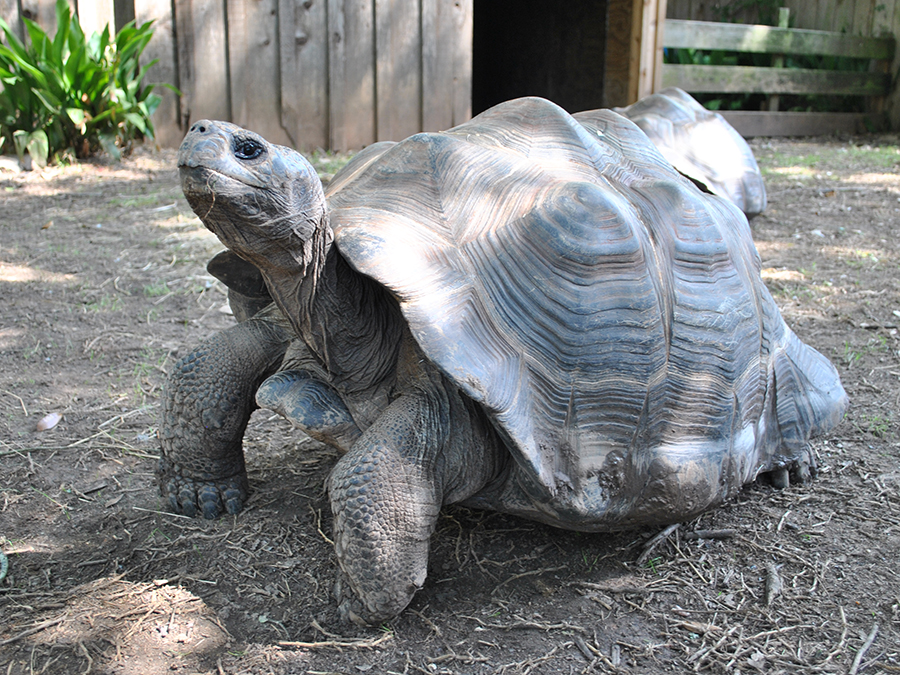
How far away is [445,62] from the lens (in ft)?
24.7

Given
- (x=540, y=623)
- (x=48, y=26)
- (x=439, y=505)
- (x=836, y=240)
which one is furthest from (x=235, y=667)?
(x=48, y=26)

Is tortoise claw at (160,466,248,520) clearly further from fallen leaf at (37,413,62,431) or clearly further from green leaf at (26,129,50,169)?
green leaf at (26,129,50,169)

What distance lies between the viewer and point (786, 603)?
2051 mm

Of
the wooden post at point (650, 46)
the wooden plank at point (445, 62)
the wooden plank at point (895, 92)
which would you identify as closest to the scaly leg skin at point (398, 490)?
the wooden plank at point (445, 62)

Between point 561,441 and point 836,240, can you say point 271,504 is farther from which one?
point 836,240

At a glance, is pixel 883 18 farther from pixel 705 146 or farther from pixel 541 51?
pixel 705 146

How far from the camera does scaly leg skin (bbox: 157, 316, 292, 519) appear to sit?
7.52ft

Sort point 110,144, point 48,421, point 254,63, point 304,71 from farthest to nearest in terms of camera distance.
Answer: point 304,71 < point 254,63 < point 110,144 < point 48,421

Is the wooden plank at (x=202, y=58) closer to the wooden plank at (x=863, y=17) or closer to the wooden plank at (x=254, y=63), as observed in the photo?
the wooden plank at (x=254, y=63)

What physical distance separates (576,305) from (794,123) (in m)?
8.85

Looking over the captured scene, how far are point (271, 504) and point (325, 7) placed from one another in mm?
5550

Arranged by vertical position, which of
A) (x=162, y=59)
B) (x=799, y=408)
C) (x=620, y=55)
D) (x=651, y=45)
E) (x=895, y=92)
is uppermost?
(x=651, y=45)

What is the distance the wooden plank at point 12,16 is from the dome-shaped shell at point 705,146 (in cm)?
467

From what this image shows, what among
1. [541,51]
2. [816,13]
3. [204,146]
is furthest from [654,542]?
[816,13]
